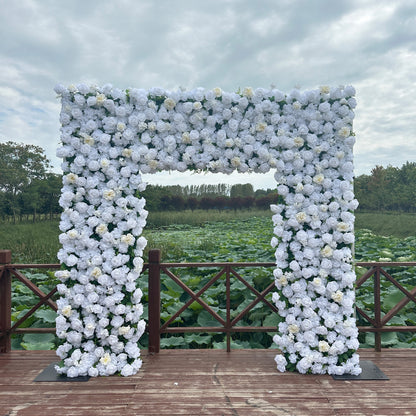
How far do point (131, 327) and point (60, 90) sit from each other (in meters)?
2.54

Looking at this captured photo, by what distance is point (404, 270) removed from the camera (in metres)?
→ 7.70

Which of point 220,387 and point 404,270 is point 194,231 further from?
point 220,387

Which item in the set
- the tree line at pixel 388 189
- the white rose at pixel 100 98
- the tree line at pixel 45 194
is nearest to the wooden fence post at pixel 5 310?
the white rose at pixel 100 98

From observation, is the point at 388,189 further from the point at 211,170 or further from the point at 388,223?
the point at 211,170

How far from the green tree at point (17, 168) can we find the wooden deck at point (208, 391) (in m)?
13.5

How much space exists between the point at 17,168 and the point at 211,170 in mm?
15320

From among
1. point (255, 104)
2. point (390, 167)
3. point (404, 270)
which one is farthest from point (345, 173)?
point (390, 167)

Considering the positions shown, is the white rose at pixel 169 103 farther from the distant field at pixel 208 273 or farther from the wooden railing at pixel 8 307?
the distant field at pixel 208 273

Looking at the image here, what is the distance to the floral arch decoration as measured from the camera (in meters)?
3.56

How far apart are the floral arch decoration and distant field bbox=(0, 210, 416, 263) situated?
6.79 m

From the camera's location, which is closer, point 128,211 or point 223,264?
point 128,211

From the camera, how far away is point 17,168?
1623cm

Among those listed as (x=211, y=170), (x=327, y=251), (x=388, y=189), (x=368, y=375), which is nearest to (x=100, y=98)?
(x=211, y=170)

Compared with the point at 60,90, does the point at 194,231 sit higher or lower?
lower
